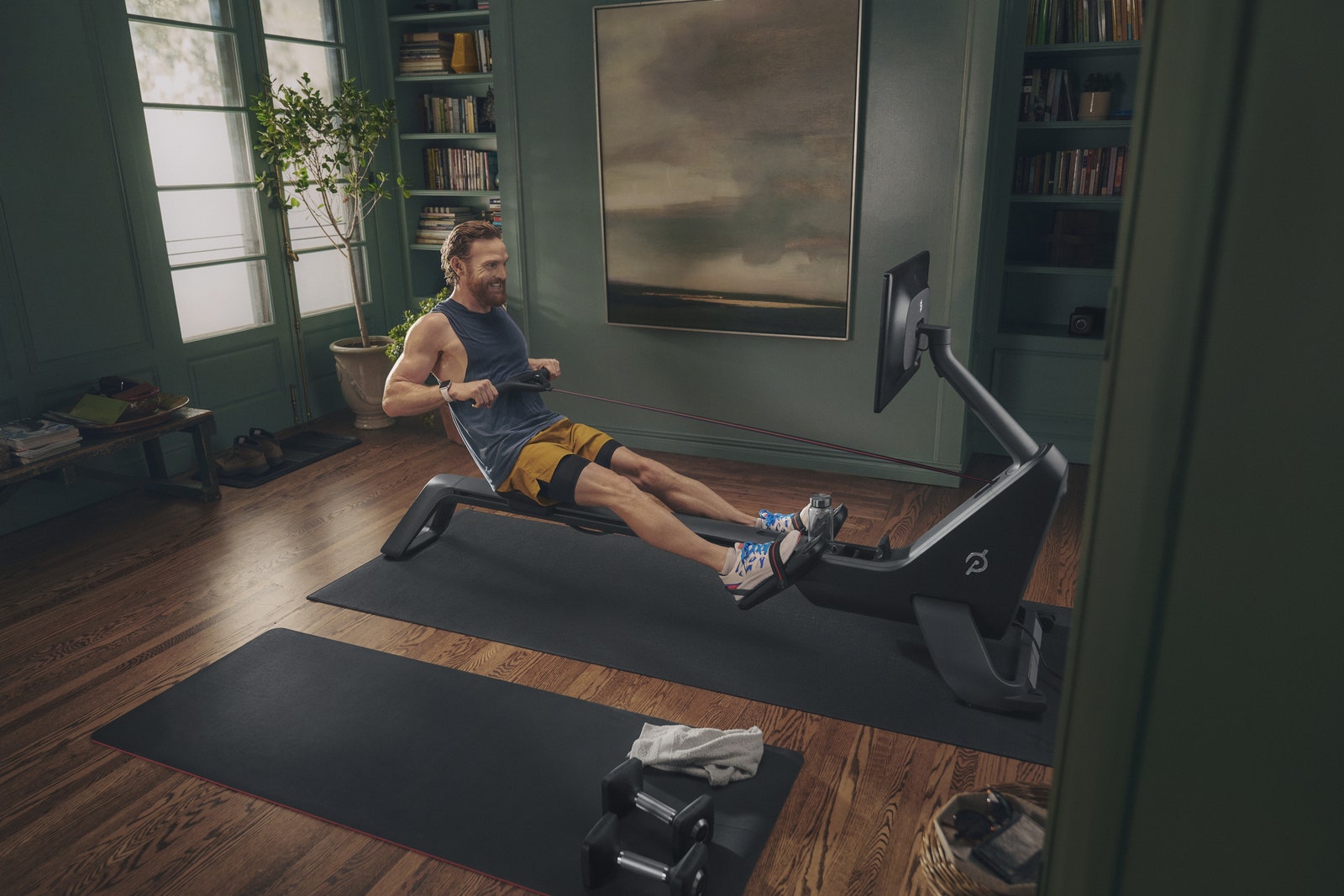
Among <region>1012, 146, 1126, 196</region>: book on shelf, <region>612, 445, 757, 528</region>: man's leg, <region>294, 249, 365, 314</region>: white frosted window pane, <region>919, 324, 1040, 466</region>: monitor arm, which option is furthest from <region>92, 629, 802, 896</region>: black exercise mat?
<region>1012, 146, 1126, 196</region>: book on shelf

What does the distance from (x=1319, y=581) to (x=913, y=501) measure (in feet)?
11.1

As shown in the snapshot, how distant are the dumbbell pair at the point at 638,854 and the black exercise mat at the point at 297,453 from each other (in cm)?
289

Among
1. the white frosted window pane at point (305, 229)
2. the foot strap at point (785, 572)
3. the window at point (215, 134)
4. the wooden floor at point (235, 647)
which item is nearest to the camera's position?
the wooden floor at point (235, 647)

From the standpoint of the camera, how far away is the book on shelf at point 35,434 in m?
3.28

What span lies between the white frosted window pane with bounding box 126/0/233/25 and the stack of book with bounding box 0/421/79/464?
187 centimetres

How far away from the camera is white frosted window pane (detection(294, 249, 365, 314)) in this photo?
489 centimetres

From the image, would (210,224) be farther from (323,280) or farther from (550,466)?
(550,466)

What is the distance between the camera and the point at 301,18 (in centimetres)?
473

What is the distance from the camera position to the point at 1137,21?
3.65 metres

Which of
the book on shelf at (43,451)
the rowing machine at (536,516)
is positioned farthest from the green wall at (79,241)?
the rowing machine at (536,516)

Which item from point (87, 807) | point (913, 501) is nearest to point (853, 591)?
point (913, 501)

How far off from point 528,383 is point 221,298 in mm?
2391

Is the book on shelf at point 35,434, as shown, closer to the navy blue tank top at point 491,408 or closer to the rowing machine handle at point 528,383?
the navy blue tank top at point 491,408

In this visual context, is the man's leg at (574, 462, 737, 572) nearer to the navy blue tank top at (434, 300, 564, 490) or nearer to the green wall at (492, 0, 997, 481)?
the navy blue tank top at (434, 300, 564, 490)
